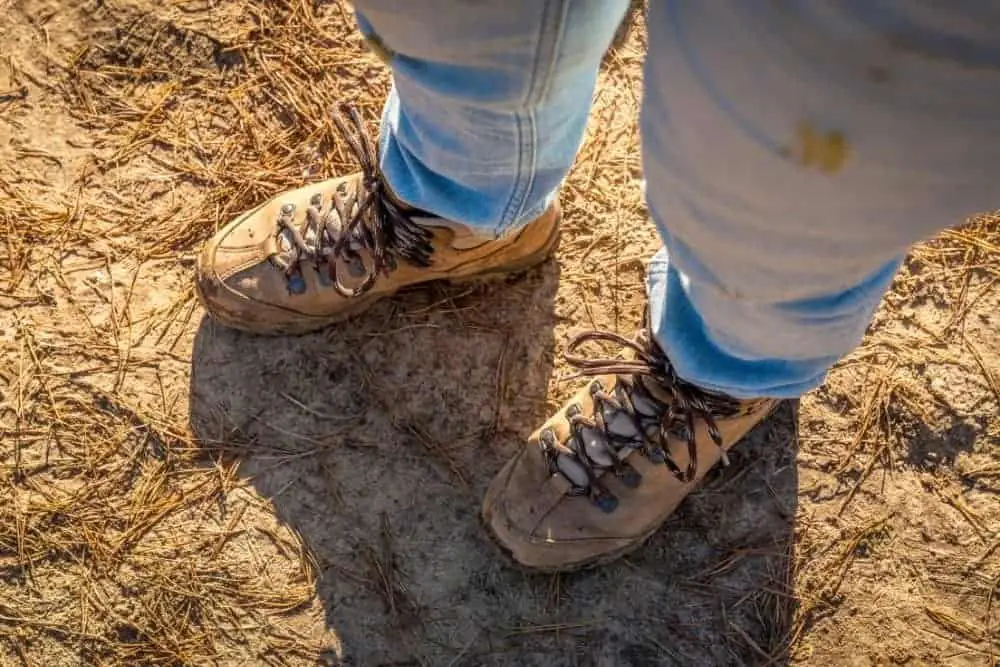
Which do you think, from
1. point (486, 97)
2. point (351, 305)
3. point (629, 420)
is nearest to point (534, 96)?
point (486, 97)

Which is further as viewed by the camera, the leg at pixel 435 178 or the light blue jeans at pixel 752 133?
the leg at pixel 435 178

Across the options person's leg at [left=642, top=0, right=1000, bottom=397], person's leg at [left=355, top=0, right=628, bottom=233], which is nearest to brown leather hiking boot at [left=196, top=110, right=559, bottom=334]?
person's leg at [left=355, top=0, right=628, bottom=233]

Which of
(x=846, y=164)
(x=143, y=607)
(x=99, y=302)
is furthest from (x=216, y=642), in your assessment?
(x=846, y=164)

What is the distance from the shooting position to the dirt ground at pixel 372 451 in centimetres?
127

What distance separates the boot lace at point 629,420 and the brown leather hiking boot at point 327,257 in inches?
8.9

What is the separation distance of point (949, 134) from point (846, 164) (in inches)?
2.6

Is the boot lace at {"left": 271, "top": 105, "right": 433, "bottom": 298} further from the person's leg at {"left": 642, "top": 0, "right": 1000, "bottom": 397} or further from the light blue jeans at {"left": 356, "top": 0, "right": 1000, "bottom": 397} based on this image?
the person's leg at {"left": 642, "top": 0, "right": 1000, "bottom": 397}

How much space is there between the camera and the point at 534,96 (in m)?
0.82

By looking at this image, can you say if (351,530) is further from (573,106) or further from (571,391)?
(573,106)

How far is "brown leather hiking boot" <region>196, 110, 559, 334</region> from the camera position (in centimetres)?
124

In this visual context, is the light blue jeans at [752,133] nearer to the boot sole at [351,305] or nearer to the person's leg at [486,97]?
the person's leg at [486,97]

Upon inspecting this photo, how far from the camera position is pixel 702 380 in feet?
3.26

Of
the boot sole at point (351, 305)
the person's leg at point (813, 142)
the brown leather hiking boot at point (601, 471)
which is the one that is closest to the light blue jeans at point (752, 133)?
the person's leg at point (813, 142)

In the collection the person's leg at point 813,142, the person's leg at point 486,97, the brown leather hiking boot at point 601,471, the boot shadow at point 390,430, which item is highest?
the person's leg at point 813,142
